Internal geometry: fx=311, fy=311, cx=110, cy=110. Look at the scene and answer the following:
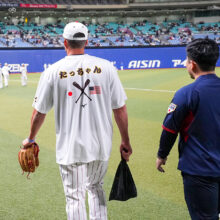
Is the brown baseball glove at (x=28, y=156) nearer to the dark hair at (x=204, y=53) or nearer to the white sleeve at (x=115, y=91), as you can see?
the white sleeve at (x=115, y=91)

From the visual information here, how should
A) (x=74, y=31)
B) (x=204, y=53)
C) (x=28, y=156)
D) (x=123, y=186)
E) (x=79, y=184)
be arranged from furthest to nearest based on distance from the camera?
(x=123, y=186) → (x=28, y=156) → (x=79, y=184) → (x=74, y=31) → (x=204, y=53)

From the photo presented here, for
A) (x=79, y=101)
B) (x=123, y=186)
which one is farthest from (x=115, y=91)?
(x=123, y=186)

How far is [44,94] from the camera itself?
123 inches

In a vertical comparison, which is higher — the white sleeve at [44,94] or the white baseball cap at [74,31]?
the white baseball cap at [74,31]

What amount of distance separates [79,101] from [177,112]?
99cm

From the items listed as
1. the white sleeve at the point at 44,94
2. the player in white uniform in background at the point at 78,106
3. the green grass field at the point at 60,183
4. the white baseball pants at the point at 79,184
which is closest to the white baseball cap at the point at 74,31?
the player in white uniform in background at the point at 78,106

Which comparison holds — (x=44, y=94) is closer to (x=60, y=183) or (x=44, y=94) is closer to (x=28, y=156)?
(x=28, y=156)

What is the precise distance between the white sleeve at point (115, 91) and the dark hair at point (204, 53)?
32.5 inches

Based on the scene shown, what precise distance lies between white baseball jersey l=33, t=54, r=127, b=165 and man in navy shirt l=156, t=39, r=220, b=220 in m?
0.76

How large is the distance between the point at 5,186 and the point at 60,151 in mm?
2829

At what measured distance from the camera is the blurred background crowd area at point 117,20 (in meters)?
47.6

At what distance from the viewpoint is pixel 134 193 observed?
3766 mm

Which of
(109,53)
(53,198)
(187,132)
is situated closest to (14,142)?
(53,198)

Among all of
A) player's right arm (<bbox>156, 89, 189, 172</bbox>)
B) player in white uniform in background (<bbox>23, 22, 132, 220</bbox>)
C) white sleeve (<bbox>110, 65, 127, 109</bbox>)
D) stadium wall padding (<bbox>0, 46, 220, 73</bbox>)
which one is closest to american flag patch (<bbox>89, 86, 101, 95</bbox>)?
player in white uniform in background (<bbox>23, 22, 132, 220</bbox>)
